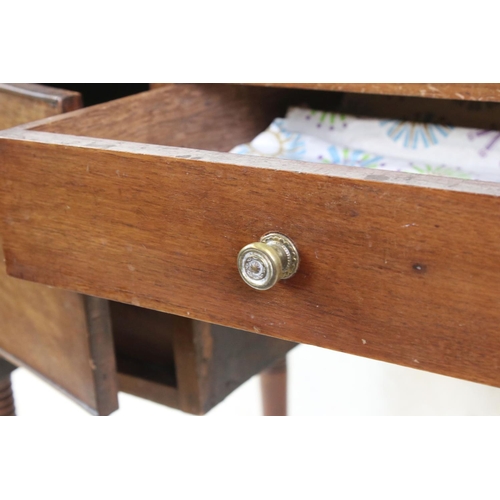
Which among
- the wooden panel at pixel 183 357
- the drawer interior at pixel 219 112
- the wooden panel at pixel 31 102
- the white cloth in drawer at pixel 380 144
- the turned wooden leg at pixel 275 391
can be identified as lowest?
the turned wooden leg at pixel 275 391

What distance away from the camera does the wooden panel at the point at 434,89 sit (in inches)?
25.8

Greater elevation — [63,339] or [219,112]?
[219,112]

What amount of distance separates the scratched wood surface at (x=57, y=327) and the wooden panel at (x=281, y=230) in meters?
0.11

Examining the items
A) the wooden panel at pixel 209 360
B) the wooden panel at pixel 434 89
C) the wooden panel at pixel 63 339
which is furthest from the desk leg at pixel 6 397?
the wooden panel at pixel 434 89

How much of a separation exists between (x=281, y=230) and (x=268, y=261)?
0.03 m

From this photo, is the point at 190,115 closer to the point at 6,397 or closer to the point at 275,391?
the point at 6,397

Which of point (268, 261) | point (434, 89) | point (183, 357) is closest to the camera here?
point (268, 261)

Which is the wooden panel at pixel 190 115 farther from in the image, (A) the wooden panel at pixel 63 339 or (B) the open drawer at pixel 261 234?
(A) the wooden panel at pixel 63 339

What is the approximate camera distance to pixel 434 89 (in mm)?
680

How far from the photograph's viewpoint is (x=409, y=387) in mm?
1323

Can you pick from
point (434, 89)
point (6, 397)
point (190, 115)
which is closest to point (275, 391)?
point (6, 397)

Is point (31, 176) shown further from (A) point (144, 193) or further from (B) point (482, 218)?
(B) point (482, 218)

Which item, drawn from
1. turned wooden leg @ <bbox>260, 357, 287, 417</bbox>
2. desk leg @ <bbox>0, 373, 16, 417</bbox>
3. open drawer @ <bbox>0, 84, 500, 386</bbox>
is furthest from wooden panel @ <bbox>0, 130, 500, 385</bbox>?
turned wooden leg @ <bbox>260, 357, 287, 417</bbox>

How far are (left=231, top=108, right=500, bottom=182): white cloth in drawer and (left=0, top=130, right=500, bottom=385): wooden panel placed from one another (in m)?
0.27
